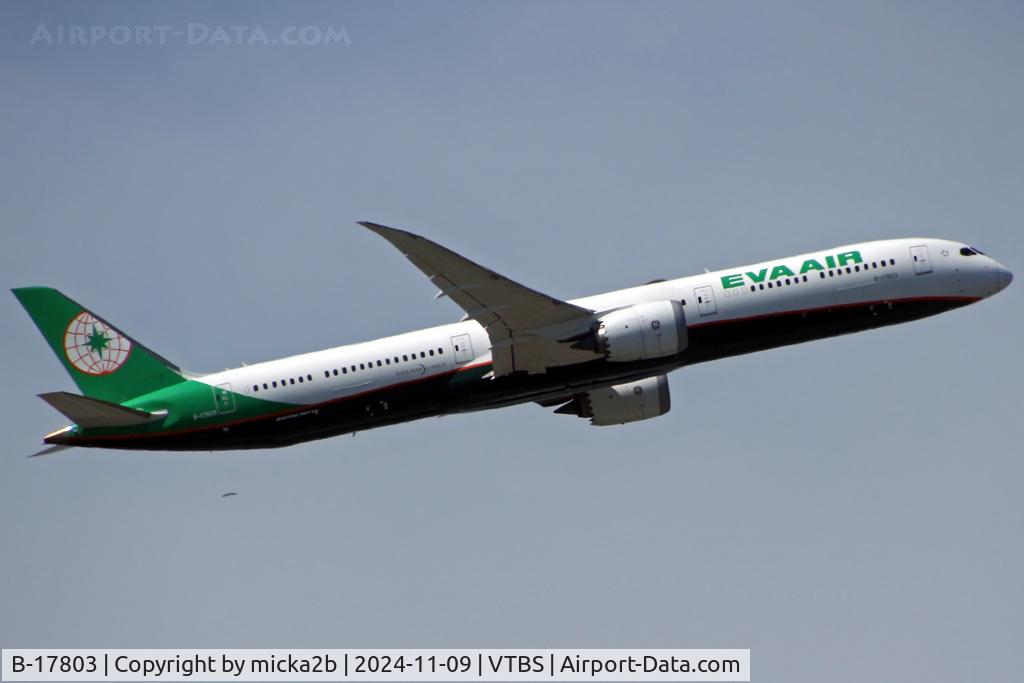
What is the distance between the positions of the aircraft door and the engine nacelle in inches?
200

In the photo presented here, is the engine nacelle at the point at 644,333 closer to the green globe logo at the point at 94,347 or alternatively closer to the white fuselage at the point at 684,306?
the white fuselage at the point at 684,306

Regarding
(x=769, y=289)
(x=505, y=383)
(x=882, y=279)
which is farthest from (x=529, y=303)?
(x=882, y=279)

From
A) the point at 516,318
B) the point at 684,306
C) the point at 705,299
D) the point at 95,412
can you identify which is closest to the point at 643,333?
the point at 684,306


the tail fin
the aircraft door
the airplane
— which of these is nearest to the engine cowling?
the airplane

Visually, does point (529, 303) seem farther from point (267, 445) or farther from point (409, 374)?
point (267, 445)

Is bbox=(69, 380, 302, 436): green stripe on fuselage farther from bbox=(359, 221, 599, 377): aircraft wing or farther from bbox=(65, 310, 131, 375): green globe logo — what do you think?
bbox=(359, 221, 599, 377): aircraft wing

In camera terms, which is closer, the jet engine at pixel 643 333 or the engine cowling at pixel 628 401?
the jet engine at pixel 643 333

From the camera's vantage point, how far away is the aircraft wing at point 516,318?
5609cm

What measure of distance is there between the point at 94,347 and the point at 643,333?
22.0m

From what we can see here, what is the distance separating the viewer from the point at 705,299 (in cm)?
5862

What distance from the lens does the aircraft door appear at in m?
58.5

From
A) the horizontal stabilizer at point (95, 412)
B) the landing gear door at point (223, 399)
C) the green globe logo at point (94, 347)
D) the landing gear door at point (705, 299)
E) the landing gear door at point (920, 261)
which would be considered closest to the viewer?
the horizontal stabilizer at point (95, 412)

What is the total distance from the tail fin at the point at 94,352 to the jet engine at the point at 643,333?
17.0 meters

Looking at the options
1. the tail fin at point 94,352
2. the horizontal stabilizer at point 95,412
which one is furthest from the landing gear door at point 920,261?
the horizontal stabilizer at point 95,412
